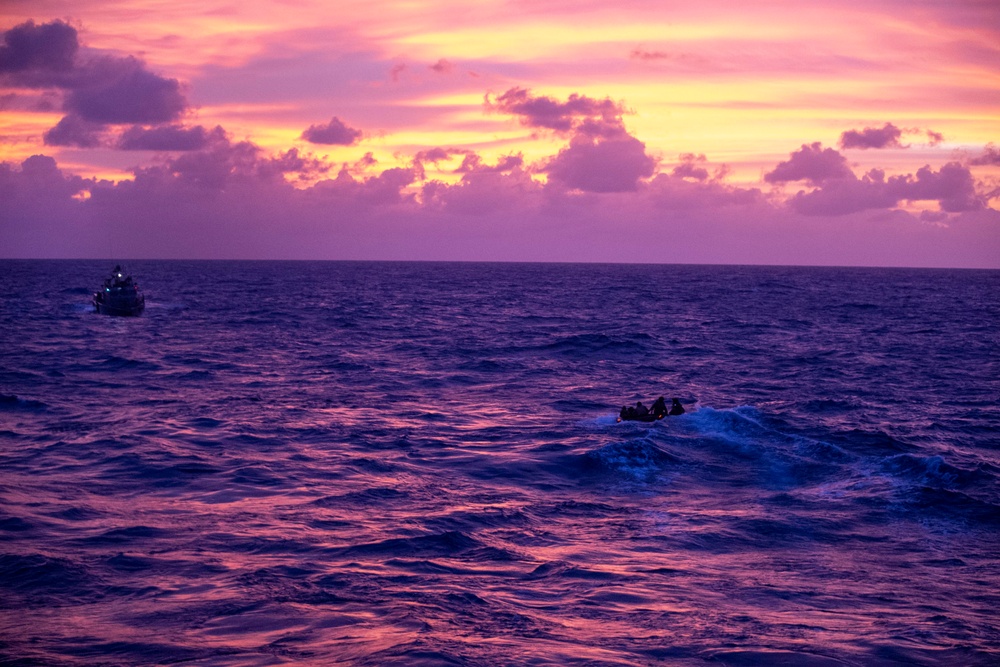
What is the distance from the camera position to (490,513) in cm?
2239

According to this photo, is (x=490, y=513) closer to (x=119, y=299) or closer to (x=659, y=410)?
(x=659, y=410)

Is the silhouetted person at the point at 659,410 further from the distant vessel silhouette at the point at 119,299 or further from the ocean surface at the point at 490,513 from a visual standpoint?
the distant vessel silhouette at the point at 119,299

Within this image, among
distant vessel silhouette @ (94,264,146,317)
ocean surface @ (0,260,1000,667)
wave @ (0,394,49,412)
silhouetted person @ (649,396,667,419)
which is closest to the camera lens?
ocean surface @ (0,260,1000,667)

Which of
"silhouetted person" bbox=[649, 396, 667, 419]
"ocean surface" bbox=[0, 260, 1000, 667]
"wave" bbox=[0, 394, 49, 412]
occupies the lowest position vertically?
"ocean surface" bbox=[0, 260, 1000, 667]

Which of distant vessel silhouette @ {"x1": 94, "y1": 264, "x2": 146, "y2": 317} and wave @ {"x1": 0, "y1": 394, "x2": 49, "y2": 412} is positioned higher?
distant vessel silhouette @ {"x1": 94, "y1": 264, "x2": 146, "y2": 317}

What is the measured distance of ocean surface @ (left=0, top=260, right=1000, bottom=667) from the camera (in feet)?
49.3

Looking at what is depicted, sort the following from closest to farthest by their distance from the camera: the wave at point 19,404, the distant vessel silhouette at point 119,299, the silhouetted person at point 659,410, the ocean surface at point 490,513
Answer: the ocean surface at point 490,513 → the silhouetted person at point 659,410 → the wave at point 19,404 → the distant vessel silhouette at point 119,299

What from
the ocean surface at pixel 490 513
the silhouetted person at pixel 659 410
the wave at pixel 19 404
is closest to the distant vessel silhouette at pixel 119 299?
the ocean surface at pixel 490 513

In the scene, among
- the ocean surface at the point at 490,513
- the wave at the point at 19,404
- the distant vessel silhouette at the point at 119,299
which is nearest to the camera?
the ocean surface at the point at 490,513

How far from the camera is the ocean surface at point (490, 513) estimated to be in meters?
15.0

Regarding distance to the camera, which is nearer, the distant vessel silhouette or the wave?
the wave

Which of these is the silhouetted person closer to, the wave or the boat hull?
the wave

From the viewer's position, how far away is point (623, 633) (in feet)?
50.0

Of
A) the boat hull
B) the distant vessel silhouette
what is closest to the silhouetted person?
the distant vessel silhouette
